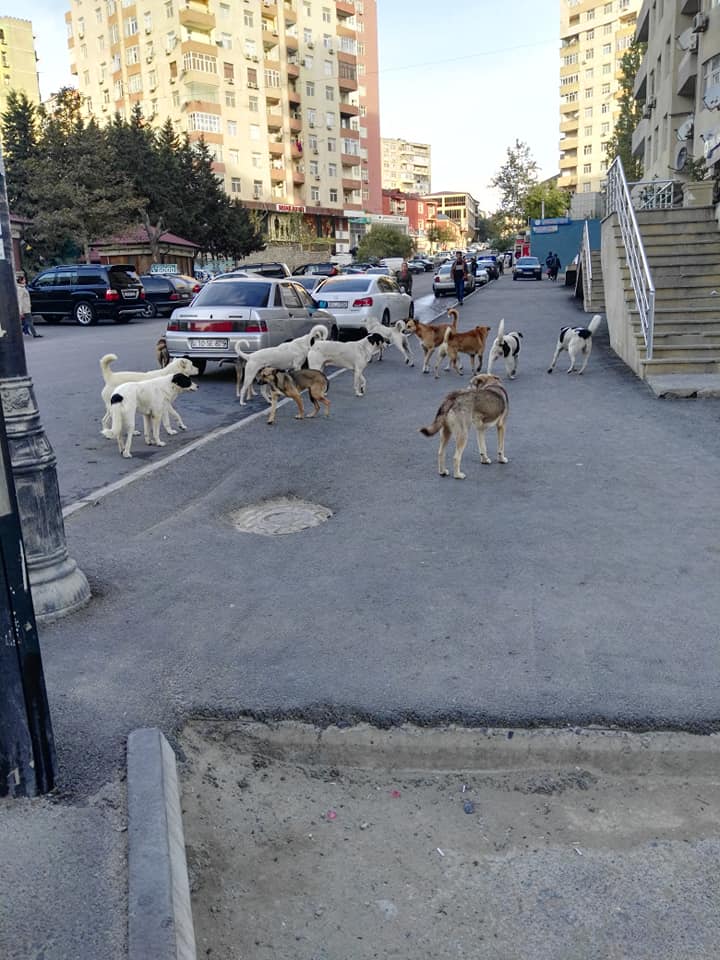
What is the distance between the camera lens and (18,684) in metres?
3.23

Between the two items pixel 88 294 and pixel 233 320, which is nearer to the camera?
pixel 233 320

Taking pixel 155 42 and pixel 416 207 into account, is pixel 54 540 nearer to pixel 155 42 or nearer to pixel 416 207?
pixel 155 42

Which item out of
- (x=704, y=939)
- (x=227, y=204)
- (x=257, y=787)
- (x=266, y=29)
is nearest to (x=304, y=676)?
(x=257, y=787)

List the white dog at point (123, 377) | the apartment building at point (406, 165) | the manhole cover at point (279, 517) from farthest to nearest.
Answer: the apartment building at point (406, 165) < the white dog at point (123, 377) < the manhole cover at point (279, 517)

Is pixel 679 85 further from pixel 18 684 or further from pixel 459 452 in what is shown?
pixel 18 684

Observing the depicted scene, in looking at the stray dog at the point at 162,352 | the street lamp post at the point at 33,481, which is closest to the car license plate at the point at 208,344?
the stray dog at the point at 162,352

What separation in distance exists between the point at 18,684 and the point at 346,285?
17419 mm

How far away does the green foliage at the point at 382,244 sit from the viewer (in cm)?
8044

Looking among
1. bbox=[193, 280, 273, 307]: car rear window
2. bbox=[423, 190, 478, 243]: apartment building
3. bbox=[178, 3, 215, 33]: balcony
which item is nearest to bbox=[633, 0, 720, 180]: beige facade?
bbox=[193, 280, 273, 307]: car rear window

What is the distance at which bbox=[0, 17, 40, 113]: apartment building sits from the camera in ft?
277

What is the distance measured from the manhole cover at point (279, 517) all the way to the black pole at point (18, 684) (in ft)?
11.6

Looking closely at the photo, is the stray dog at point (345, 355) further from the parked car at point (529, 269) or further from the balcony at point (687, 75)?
the parked car at point (529, 269)

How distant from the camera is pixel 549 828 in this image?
3377mm

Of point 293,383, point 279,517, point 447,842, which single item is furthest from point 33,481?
point 293,383
